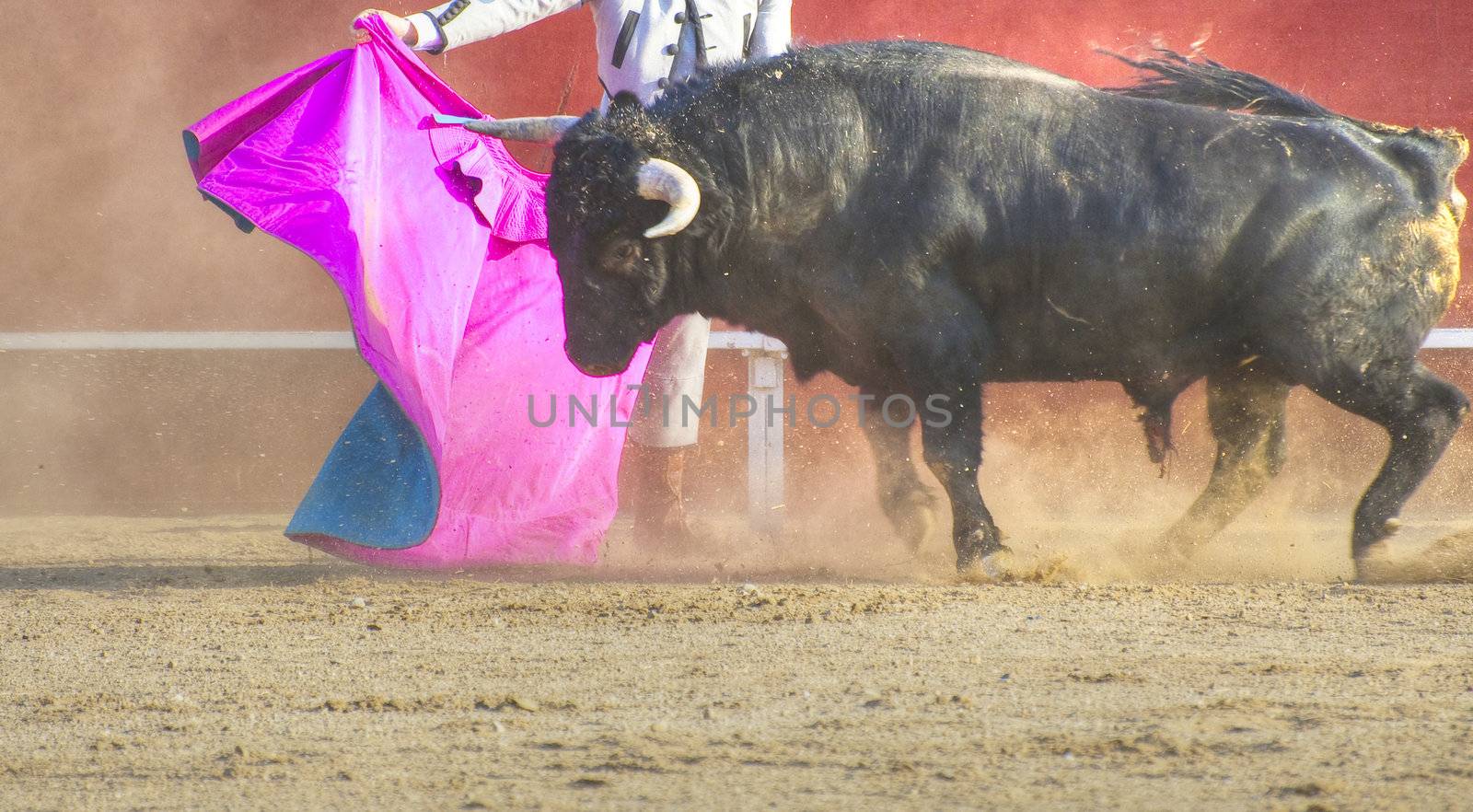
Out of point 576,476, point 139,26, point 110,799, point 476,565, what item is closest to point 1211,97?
point 576,476

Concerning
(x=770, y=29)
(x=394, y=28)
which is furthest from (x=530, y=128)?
(x=770, y=29)

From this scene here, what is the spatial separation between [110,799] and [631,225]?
227 cm

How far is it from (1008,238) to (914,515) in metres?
0.85

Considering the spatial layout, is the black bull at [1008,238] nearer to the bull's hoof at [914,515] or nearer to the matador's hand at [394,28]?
the bull's hoof at [914,515]

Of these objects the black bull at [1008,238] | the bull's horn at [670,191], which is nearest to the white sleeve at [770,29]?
the black bull at [1008,238]

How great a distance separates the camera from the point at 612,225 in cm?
411

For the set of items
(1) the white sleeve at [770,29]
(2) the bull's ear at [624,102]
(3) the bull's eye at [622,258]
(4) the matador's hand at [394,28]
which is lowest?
(3) the bull's eye at [622,258]

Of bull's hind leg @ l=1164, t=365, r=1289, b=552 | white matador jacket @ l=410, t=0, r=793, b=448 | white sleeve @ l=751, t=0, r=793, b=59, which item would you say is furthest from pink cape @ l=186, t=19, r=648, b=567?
bull's hind leg @ l=1164, t=365, r=1289, b=552

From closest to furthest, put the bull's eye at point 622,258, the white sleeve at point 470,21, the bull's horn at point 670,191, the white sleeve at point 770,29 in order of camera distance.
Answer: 1. the bull's horn at point 670,191
2. the bull's eye at point 622,258
3. the white sleeve at point 470,21
4. the white sleeve at point 770,29

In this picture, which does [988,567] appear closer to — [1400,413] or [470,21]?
[1400,413]

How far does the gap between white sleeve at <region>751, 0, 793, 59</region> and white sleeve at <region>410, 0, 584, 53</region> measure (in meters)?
0.63

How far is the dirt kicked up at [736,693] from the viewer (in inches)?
86.0

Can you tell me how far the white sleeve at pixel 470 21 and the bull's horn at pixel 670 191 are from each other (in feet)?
3.05

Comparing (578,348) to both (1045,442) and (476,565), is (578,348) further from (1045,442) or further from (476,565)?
(1045,442)
